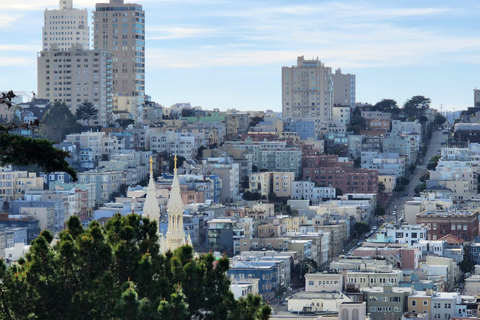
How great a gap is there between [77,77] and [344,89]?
131 feet

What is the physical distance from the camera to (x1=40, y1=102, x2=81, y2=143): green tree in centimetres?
9656

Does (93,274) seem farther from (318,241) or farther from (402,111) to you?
(402,111)

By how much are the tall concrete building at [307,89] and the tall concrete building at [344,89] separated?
1295 centimetres

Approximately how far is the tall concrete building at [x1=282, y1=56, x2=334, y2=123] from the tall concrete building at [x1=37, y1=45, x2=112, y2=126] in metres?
21.6

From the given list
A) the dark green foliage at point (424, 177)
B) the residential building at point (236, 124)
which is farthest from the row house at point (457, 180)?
the residential building at point (236, 124)

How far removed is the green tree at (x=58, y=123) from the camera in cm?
9656

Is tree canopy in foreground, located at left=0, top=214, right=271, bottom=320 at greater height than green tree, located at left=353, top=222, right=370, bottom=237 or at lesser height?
greater

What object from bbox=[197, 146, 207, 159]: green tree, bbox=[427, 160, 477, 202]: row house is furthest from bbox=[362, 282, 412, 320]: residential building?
bbox=[197, 146, 207, 159]: green tree

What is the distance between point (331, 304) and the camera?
178 ft

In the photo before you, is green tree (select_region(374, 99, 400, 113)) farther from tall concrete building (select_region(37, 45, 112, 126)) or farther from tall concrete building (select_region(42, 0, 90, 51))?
tall concrete building (select_region(42, 0, 90, 51))

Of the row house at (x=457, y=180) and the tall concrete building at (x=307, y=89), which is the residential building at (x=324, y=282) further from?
the tall concrete building at (x=307, y=89)

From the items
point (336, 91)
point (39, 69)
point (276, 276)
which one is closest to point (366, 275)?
point (276, 276)

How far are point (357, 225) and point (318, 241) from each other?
25.0ft

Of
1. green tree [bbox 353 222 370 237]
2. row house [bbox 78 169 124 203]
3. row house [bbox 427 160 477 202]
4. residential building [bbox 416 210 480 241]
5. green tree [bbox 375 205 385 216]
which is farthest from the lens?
row house [bbox 427 160 477 202]
